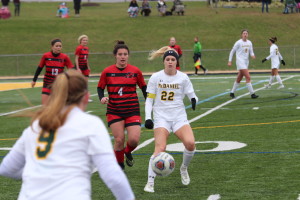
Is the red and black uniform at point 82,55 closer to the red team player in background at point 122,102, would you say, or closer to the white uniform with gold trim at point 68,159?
the red team player in background at point 122,102

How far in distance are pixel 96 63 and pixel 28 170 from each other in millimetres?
36631

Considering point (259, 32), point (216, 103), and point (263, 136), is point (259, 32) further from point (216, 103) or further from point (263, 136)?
point (263, 136)

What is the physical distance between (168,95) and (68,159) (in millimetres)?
5491

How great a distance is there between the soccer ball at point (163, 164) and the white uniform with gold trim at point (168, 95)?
3.02ft

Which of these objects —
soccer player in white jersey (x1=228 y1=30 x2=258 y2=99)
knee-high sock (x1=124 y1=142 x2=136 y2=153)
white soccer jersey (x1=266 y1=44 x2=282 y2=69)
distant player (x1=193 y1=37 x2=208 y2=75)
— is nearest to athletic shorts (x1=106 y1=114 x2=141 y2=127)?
knee-high sock (x1=124 y1=142 x2=136 y2=153)

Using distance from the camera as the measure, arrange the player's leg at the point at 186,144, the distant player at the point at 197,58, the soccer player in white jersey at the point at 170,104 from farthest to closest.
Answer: the distant player at the point at 197,58 → the soccer player in white jersey at the point at 170,104 → the player's leg at the point at 186,144

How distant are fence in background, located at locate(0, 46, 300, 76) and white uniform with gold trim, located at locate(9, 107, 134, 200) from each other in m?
35.8

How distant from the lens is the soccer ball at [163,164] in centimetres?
855

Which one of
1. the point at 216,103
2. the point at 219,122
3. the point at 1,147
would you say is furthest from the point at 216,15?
the point at 1,147

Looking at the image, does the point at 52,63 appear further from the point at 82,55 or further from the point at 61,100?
the point at 61,100

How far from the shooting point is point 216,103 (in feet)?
68.9

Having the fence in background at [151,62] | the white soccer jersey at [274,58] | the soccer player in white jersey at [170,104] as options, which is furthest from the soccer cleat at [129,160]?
the fence in background at [151,62]

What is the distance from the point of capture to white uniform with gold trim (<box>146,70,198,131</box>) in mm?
9488

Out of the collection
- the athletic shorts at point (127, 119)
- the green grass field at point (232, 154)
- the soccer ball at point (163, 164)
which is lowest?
the green grass field at point (232, 154)
